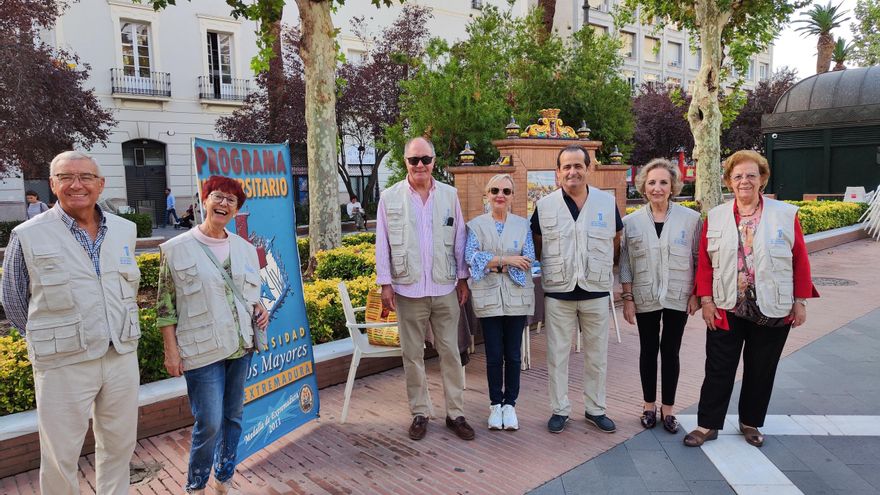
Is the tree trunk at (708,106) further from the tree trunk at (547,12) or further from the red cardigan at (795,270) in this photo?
the red cardigan at (795,270)

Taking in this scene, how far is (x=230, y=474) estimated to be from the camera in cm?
346

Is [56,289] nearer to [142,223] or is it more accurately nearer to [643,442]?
[643,442]

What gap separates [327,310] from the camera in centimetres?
581

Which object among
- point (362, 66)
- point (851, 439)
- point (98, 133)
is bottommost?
point (851, 439)

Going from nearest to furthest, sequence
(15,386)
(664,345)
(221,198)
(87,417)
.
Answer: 1. (87,417)
2. (221,198)
3. (15,386)
4. (664,345)

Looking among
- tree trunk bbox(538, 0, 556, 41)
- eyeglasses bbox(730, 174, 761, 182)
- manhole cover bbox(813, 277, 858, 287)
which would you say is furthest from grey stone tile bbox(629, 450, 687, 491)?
tree trunk bbox(538, 0, 556, 41)

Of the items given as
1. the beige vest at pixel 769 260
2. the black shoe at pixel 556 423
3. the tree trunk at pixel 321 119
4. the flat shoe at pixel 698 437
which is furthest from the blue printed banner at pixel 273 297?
the tree trunk at pixel 321 119

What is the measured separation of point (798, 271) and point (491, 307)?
192 cm

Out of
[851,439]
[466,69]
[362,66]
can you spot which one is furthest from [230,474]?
[362,66]

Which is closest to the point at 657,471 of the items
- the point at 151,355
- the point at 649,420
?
the point at 649,420

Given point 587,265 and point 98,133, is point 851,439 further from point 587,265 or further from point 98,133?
point 98,133

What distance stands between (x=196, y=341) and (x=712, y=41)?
14306mm

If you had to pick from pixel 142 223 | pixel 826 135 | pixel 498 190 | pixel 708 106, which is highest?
pixel 708 106

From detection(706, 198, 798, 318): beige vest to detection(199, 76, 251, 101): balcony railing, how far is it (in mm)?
24240
